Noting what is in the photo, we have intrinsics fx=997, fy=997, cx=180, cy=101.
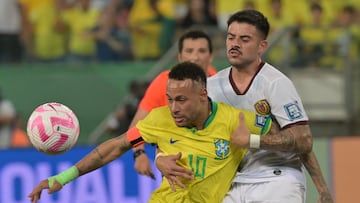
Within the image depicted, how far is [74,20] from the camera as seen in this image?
12.6 metres

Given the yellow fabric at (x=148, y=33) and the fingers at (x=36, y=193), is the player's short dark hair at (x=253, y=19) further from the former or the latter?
the yellow fabric at (x=148, y=33)

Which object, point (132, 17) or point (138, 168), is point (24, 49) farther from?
point (138, 168)

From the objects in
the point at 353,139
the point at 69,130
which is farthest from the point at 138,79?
the point at 69,130

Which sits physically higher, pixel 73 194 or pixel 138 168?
pixel 138 168

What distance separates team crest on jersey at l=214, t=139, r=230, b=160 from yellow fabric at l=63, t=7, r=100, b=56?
21.3 ft

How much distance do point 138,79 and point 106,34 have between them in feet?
2.51

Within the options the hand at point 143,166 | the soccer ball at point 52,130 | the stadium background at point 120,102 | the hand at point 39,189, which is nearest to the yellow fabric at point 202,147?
the soccer ball at point 52,130

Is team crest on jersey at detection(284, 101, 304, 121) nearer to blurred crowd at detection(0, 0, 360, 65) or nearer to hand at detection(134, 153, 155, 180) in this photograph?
hand at detection(134, 153, 155, 180)

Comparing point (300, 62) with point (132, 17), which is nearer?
point (300, 62)

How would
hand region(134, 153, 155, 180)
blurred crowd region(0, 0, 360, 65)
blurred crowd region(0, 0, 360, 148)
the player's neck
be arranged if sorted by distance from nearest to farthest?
the player's neck, hand region(134, 153, 155, 180), blurred crowd region(0, 0, 360, 148), blurred crowd region(0, 0, 360, 65)

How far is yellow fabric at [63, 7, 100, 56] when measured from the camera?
12.4 m

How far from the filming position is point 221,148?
19.9 ft

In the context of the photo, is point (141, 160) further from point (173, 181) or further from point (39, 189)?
point (173, 181)

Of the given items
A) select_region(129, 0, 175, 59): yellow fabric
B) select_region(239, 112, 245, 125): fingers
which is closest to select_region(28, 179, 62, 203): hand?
select_region(239, 112, 245, 125): fingers
